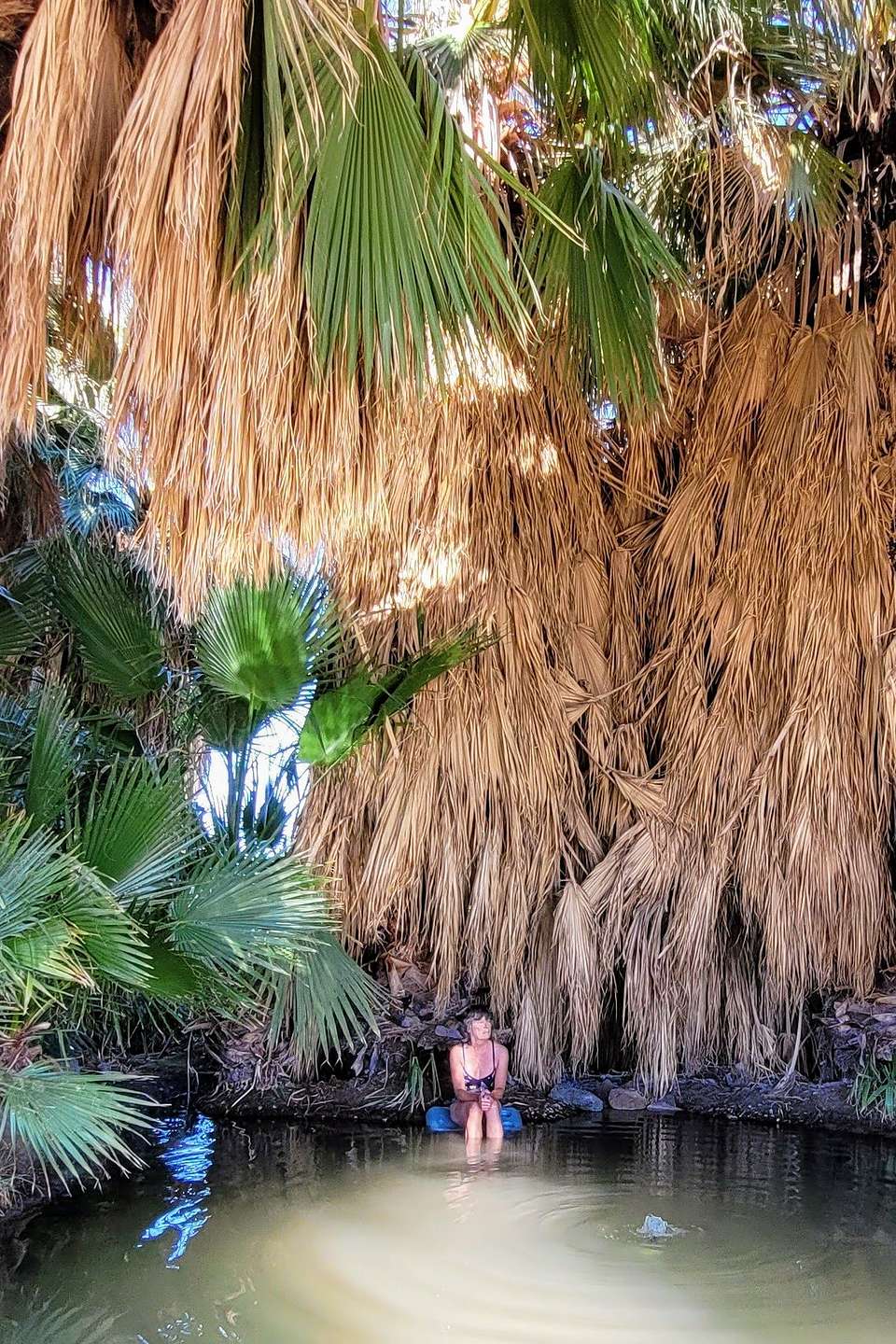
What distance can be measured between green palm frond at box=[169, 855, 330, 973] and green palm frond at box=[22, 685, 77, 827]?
1.64 ft

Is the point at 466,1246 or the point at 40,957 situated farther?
the point at 466,1246

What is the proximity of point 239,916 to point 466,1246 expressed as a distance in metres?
1.22

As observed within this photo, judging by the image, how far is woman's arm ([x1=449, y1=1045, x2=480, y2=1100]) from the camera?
5027 mm

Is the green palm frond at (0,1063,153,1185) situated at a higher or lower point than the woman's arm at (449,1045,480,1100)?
higher

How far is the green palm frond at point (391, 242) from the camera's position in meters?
2.48

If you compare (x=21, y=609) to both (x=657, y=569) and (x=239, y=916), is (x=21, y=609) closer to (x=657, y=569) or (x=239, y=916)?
(x=239, y=916)

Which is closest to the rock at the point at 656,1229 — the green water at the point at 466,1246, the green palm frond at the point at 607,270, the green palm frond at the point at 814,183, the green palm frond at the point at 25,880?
the green water at the point at 466,1246

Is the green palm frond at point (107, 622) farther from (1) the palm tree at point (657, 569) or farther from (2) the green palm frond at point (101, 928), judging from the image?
(2) the green palm frond at point (101, 928)

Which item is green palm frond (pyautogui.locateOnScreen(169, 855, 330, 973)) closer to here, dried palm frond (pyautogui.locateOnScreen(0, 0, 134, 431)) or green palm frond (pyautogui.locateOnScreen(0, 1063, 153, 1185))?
green palm frond (pyautogui.locateOnScreen(0, 1063, 153, 1185))

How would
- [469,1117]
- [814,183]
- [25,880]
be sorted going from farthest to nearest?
[469,1117], [814,183], [25,880]

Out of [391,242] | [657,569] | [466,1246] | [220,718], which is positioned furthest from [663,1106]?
[391,242]

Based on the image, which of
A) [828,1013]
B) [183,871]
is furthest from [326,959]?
[828,1013]

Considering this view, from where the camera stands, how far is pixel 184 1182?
4.09 metres

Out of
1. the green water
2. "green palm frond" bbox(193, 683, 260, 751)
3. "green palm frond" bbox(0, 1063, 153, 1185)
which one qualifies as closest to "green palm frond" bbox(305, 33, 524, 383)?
"green palm frond" bbox(0, 1063, 153, 1185)
